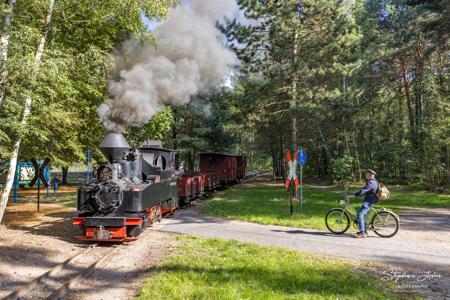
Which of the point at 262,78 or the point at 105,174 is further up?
the point at 262,78

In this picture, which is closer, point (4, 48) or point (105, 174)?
point (4, 48)

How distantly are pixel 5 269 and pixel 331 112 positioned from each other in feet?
51.5

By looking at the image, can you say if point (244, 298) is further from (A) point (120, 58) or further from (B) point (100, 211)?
(A) point (120, 58)

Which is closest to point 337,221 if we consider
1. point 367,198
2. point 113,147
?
point 367,198

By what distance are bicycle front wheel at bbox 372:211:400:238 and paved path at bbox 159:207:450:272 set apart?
20 cm

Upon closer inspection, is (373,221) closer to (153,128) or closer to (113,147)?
(113,147)

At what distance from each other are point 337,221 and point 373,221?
0.89 meters

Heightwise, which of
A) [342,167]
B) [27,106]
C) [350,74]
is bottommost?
[342,167]

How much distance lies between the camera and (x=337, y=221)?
32.3ft

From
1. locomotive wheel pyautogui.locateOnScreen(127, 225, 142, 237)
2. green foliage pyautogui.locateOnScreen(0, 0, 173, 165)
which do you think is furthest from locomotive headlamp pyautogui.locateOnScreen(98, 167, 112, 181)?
green foliage pyautogui.locateOnScreen(0, 0, 173, 165)

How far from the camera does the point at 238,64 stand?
57.8ft

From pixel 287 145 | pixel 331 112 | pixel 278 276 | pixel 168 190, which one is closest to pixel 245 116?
pixel 331 112

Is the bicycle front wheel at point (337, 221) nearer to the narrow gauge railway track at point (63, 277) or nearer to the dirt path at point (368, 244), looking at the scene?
the dirt path at point (368, 244)

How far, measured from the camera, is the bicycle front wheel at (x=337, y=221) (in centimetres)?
986
